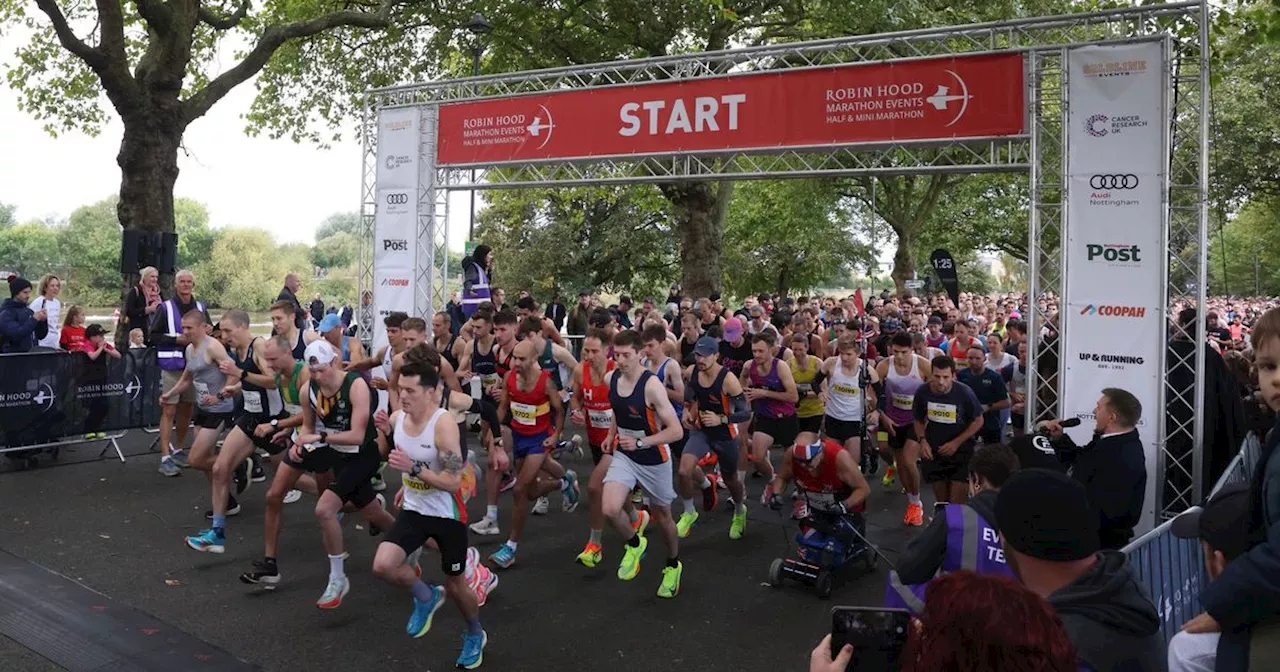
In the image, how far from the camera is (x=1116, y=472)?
17.0 feet

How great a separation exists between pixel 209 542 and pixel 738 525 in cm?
437

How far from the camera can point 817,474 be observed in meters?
6.84

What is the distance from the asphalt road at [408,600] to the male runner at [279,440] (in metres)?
0.17

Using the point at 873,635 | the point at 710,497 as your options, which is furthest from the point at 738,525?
the point at 873,635

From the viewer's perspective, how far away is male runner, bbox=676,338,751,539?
7.96 m

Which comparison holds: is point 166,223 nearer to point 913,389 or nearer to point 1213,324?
point 913,389

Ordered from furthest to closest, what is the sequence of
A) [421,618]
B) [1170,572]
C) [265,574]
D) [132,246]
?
[132,246] < [265,574] < [421,618] < [1170,572]

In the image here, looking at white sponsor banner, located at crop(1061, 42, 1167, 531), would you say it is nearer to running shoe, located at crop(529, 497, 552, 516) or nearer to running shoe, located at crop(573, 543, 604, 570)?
running shoe, located at crop(573, 543, 604, 570)

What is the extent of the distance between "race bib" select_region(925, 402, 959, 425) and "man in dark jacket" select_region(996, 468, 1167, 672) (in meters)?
5.40

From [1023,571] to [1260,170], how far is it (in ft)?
90.6

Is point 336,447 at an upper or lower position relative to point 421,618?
upper

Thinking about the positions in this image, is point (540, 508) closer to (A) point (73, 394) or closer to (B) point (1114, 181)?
(A) point (73, 394)

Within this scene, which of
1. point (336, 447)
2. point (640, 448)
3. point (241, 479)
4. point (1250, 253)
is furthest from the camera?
point (1250, 253)

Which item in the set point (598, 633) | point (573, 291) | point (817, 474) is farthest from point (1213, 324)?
point (573, 291)
